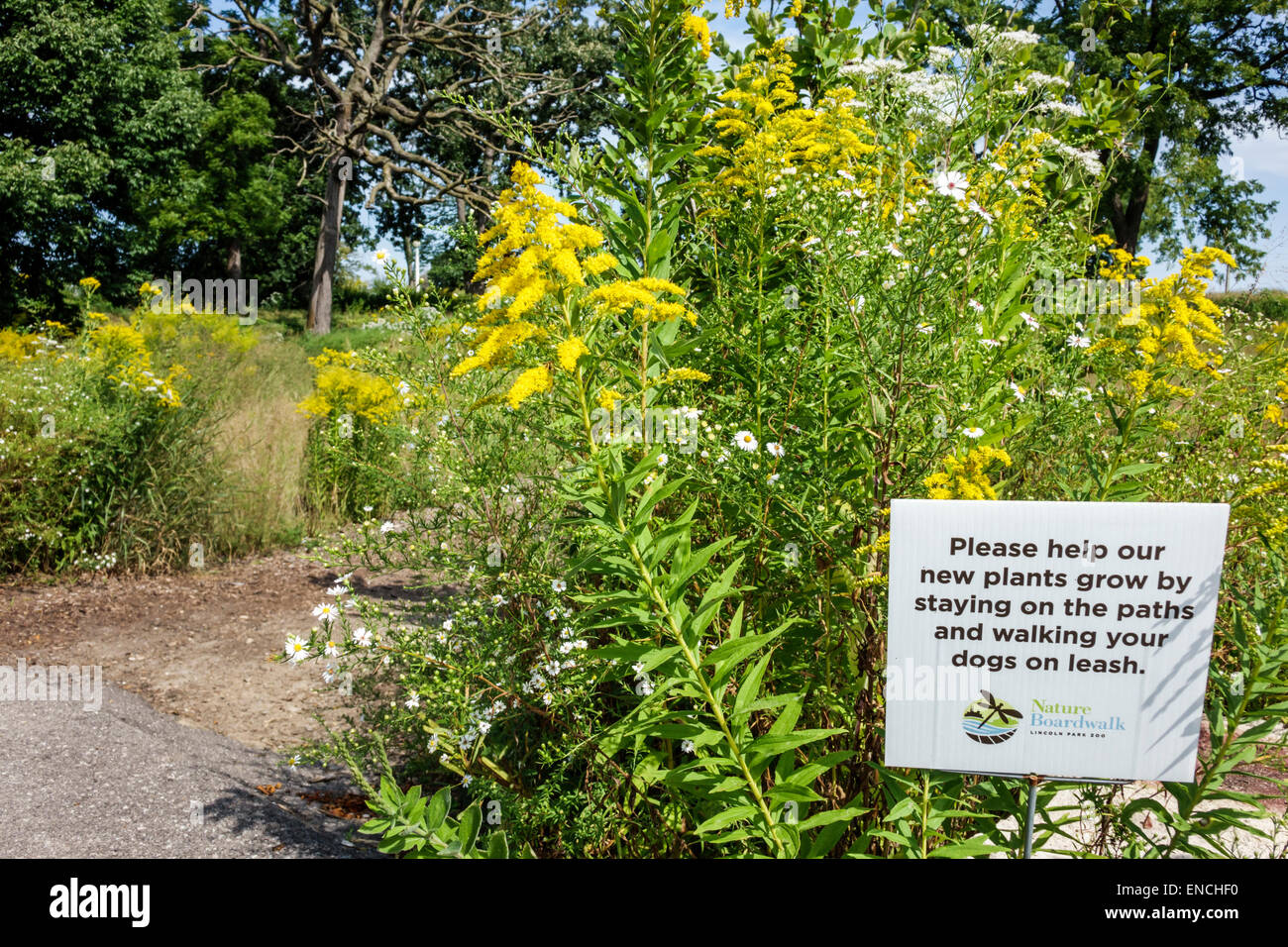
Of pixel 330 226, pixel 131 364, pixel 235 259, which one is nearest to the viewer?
pixel 131 364

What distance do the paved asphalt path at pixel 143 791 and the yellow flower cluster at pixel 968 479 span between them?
92.7 inches

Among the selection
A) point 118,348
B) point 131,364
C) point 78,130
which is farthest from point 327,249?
point 131,364

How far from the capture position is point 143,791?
3.25m

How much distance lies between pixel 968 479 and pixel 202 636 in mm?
5045

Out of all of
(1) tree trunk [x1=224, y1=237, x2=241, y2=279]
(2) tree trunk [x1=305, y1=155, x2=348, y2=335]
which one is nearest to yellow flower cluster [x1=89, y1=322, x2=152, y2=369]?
(2) tree trunk [x1=305, y1=155, x2=348, y2=335]

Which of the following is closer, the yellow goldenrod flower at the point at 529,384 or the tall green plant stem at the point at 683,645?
the yellow goldenrod flower at the point at 529,384

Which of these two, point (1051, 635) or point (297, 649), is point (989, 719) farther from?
point (297, 649)

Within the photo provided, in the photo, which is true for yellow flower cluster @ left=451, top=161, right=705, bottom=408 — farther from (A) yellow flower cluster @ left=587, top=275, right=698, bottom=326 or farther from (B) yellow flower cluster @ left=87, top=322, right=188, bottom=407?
(B) yellow flower cluster @ left=87, top=322, right=188, bottom=407

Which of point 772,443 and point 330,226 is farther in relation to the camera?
point 330,226

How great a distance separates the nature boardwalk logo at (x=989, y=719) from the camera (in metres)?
1.62

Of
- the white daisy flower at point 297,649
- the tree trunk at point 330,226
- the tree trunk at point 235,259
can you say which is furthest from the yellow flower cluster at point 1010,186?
the tree trunk at point 235,259

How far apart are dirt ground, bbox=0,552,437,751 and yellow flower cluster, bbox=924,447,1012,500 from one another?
9.92 feet

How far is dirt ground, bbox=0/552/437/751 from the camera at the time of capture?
4.28m

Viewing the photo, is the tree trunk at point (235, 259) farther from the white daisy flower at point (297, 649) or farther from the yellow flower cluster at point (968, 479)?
the yellow flower cluster at point (968, 479)
